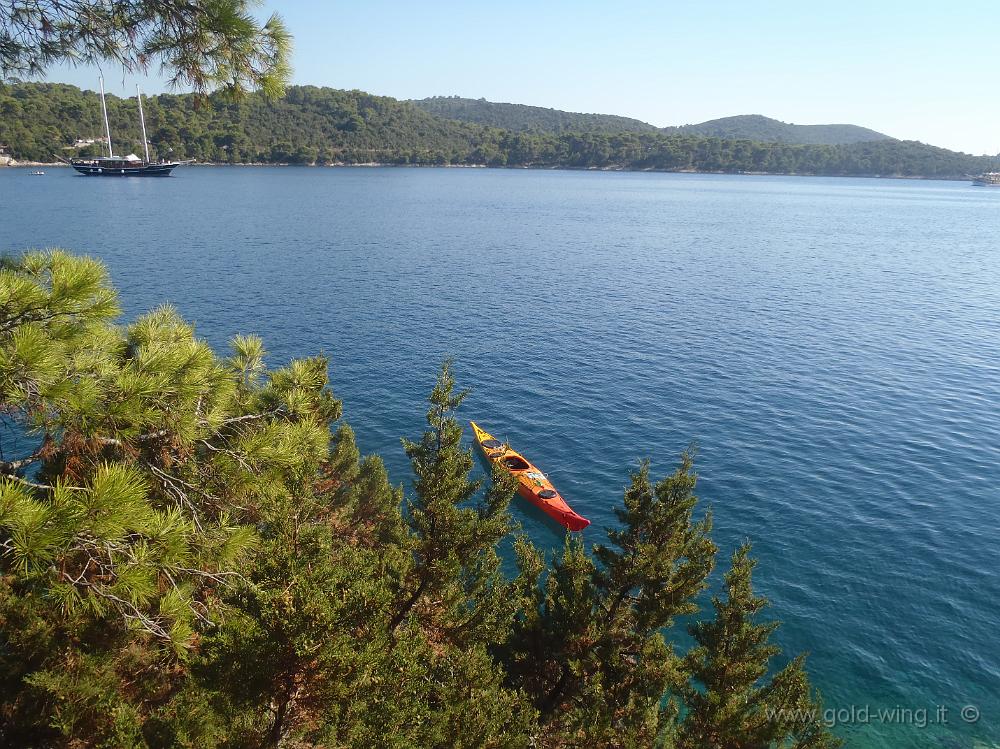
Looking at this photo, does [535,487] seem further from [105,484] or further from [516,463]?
[105,484]

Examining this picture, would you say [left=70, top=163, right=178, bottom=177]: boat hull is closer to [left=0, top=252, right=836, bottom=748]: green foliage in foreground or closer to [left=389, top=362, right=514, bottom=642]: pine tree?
[left=0, top=252, right=836, bottom=748]: green foliage in foreground

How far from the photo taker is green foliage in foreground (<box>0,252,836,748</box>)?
7.11 metres

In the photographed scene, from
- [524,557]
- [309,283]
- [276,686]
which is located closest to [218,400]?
[276,686]

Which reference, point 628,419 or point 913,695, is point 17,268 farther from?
point 628,419

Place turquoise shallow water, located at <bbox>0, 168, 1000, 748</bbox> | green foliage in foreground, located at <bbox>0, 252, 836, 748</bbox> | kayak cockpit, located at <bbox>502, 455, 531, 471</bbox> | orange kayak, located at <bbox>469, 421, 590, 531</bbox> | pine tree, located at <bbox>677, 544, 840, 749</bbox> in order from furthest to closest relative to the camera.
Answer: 1. kayak cockpit, located at <bbox>502, 455, 531, 471</bbox>
2. orange kayak, located at <bbox>469, 421, 590, 531</bbox>
3. turquoise shallow water, located at <bbox>0, 168, 1000, 748</bbox>
4. pine tree, located at <bbox>677, 544, 840, 749</bbox>
5. green foliage in foreground, located at <bbox>0, 252, 836, 748</bbox>

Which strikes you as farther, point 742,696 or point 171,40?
point 742,696

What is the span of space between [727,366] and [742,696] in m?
38.9

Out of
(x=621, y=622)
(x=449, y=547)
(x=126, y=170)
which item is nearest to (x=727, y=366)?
(x=621, y=622)

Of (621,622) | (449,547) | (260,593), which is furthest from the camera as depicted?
(621,622)

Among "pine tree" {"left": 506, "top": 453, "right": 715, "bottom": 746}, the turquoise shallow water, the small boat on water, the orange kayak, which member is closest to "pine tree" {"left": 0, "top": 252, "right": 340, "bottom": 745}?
"pine tree" {"left": 506, "top": 453, "right": 715, "bottom": 746}

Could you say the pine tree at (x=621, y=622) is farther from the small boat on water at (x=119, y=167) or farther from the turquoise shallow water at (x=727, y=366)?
the small boat on water at (x=119, y=167)

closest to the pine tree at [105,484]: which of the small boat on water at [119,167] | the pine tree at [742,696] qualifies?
the pine tree at [742,696]

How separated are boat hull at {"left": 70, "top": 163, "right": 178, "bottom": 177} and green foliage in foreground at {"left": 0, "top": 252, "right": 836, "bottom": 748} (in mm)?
190767

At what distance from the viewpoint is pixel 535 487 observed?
31875mm
